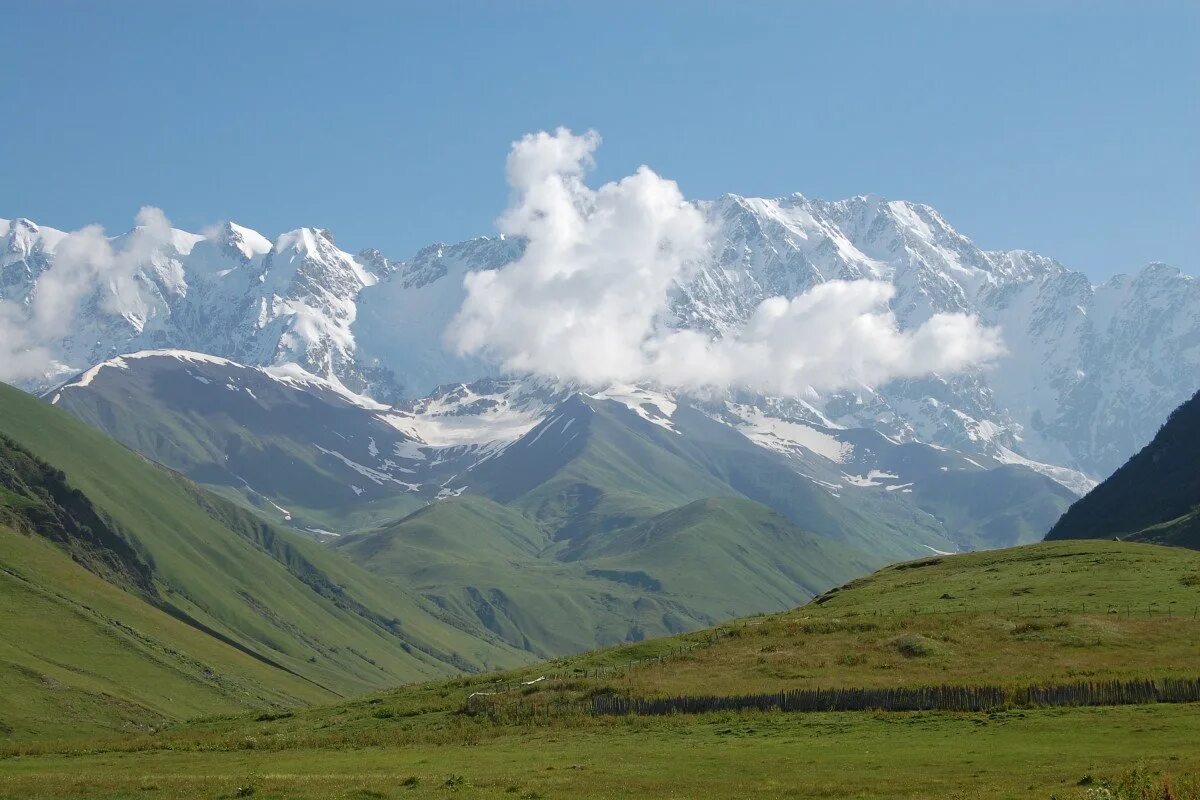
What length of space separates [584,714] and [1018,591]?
49838 mm

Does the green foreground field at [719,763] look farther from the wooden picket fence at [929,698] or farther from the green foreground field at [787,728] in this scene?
the wooden picket fence at [929,698]

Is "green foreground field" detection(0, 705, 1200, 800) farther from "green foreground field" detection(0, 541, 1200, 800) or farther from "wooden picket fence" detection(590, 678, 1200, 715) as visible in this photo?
"wooden picket fence" detection(590, 678, 1200, 715)

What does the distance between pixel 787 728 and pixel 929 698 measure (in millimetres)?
9055

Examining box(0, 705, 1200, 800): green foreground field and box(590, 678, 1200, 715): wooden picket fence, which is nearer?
box(0, 705, 1200, 800): green foreground field

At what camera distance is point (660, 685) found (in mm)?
98000

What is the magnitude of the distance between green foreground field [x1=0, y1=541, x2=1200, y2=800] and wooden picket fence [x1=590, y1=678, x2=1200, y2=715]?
1686 millimetres

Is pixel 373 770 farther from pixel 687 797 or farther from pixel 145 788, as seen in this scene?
pixel 687 797

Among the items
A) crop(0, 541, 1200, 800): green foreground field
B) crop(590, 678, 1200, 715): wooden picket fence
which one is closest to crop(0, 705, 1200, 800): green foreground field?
crop(0, 541, 1200, 800): green foreground field

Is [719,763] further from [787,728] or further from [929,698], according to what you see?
[929,698]

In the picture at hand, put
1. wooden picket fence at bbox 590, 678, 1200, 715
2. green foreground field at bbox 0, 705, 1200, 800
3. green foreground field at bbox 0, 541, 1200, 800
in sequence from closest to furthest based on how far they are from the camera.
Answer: green foreground field at bbox 0, 705, 1200, 800 < green foreground field at bbox 0, 541, 1200, 800 < wooden picket fence at bbox 590, 678, 1200, 715

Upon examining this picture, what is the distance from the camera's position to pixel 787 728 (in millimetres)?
80875

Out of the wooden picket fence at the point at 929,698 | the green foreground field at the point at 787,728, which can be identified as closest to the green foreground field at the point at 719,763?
the green foreground field at the point at 787,728

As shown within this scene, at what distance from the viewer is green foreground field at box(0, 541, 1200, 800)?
6266 cm

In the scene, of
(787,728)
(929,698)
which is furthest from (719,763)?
(929,698)
